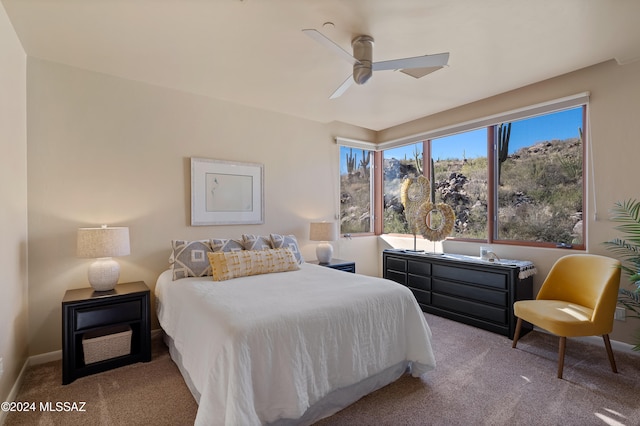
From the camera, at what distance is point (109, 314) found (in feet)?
8.19

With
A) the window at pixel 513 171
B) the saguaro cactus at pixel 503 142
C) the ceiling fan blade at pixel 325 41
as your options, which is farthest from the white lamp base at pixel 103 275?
the saguaro cactus at pixel 503 142

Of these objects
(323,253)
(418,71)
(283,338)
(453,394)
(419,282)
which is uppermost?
(418,71)

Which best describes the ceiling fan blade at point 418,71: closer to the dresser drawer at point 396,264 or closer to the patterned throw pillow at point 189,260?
the dresser drawer at point 396,264

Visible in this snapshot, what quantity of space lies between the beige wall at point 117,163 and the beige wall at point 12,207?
0.13m

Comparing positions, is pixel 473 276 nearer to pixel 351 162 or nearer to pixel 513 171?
pixel 513 171

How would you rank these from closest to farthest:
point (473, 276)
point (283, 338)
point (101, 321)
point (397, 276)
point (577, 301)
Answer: point (283, 338) < point (101, 321) < point (577, 301) < point (473, 276) < point (397, 276)

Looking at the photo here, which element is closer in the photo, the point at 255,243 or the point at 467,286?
the point at 255,243

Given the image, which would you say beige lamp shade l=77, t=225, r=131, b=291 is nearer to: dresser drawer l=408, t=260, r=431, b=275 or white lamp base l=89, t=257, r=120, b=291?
white lamp base l=89, t=257, r=120, b=291

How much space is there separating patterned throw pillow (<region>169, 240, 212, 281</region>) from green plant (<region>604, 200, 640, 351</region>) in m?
3.66

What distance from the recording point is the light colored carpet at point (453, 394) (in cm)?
188

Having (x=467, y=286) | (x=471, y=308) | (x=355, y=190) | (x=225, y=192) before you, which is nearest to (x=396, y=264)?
(x=467, y=286)

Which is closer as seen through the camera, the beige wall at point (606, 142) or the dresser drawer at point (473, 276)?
the beige wall at point (606, 142)

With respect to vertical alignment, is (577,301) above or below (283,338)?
below

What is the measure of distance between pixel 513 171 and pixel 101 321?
4446 mm
